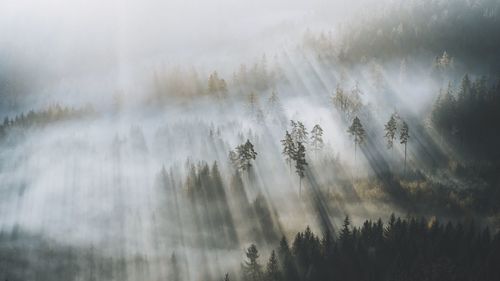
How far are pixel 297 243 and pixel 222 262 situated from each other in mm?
24992

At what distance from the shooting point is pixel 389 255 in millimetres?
155625

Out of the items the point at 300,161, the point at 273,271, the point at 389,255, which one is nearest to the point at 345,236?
the point at 389,255

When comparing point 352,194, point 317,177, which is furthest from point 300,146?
point 352,194

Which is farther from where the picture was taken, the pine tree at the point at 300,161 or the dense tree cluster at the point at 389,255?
the pine tree at the point at 300,161

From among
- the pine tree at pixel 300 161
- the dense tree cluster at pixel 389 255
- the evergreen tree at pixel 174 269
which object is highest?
the pine tree at pixel 300 161

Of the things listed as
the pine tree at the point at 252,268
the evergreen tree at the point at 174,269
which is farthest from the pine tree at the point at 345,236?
the evergreen tree at the point at 174,269

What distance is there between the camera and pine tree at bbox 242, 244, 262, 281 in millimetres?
163250

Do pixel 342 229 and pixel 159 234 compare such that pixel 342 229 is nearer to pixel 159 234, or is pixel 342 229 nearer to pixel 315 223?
pixel 315 223

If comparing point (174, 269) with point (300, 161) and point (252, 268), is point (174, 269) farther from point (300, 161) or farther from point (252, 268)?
point (300, 161)

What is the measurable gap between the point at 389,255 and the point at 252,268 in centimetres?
3614

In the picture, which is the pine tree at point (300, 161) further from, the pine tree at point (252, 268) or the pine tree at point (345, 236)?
the pine tree at point (252, 268)

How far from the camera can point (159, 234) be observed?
19662 centimetres

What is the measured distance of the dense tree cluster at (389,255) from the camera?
5940 inches

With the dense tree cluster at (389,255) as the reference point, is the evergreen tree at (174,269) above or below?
above
